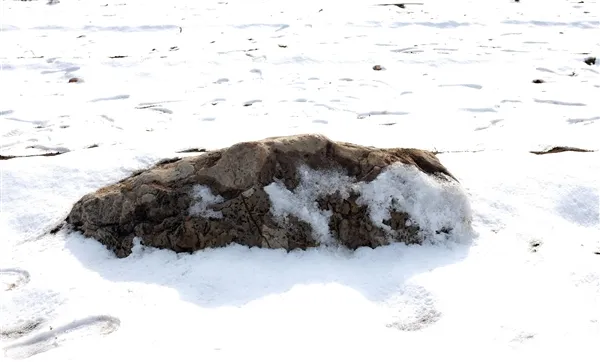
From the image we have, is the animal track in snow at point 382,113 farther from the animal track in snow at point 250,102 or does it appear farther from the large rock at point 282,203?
the large rock at point 282,203

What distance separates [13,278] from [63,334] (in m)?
0.66

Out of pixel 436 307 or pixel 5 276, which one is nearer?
pixel 436 307

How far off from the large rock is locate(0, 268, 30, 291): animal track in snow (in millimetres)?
417

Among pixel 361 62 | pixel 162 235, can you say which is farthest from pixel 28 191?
pixel 361 62

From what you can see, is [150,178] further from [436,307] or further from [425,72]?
[425,72]

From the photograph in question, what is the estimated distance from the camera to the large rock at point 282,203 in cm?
331

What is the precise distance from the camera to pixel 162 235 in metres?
3.32

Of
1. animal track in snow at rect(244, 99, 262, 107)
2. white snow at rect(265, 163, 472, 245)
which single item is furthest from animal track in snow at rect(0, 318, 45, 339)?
animal track in snow at rect(244, 99, 262, 107)

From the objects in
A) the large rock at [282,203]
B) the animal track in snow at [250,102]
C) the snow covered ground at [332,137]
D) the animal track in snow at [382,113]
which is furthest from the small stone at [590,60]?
the large rock at [282,203]

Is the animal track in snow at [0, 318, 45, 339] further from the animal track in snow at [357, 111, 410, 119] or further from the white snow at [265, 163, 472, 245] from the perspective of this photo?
the animal track in snow at [357, 111, 410, 119]

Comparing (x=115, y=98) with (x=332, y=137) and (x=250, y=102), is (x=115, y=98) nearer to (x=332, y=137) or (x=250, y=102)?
(x=250, y=102)

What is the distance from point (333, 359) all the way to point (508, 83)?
4.84m

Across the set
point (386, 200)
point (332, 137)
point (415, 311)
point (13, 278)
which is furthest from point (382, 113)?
point (13, 278)

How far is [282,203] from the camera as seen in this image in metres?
3.33
